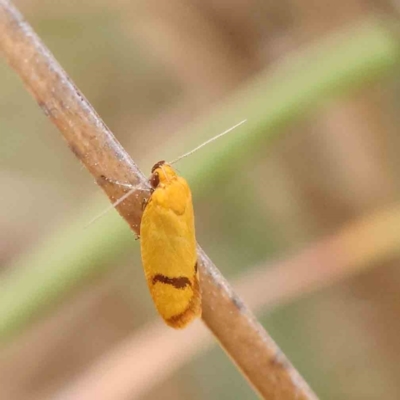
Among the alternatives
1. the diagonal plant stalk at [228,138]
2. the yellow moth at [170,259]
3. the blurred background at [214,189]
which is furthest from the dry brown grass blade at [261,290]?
the yellow moth at [170,259]

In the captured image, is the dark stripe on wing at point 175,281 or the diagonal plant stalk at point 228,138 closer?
the dark stripe on wing at point 175,281

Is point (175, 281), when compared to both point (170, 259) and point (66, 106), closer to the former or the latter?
point (170, 259)

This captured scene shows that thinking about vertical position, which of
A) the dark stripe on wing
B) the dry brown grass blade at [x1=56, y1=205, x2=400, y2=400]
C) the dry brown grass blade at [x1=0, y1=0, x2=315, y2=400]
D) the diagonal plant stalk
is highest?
the dry brown grass blade at [x1=0, y1=0, x2=315, y2=400]

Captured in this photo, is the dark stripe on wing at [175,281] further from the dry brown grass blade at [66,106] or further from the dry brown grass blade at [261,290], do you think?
the dry brown grass blade at [261,290]

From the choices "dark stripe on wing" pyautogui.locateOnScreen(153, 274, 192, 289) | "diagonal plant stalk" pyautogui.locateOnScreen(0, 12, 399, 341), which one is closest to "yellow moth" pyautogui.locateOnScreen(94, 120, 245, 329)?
"dark stripe on wing" pyautogui.locateOnScreen(153, 274, 192, 289)

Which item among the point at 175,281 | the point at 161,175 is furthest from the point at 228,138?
the point at 175,281

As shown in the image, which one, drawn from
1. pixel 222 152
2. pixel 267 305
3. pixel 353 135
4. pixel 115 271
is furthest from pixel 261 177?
pixel 222 152

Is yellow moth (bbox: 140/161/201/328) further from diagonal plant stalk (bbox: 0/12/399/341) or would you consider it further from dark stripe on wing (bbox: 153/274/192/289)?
diagonal plant stalk (bbox: 0/12/399/341)

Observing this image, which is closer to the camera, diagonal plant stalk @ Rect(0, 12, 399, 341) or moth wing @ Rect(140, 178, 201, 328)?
moth wing @ Rect(140, 178, 201, 328)
